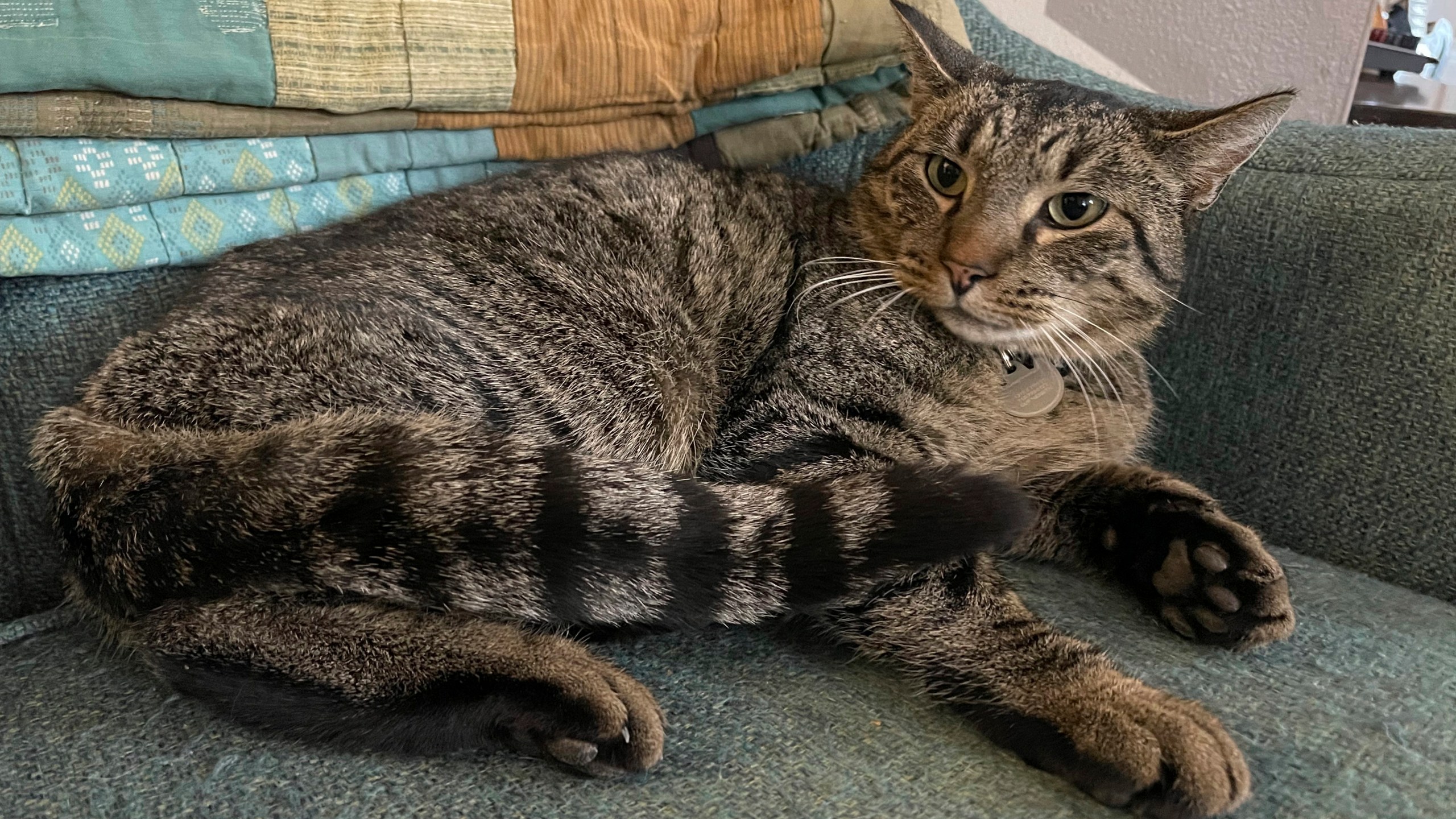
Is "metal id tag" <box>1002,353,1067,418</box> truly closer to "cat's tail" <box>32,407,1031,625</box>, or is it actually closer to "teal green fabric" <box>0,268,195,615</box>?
"cat's tail" <box>32,407,1031,625</box>

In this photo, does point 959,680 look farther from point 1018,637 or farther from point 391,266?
point 391,266

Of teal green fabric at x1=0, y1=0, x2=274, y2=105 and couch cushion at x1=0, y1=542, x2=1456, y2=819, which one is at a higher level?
teal green fabric at x1=0, y1=0, x2=274, y2=105

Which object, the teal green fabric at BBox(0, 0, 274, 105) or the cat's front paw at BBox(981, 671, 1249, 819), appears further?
the teal green fabric at BBox(0, 0, 274, 105)

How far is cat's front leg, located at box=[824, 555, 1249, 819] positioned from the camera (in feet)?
2.80

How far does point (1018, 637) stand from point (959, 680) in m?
0.09

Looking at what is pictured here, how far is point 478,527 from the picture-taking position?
868 mm

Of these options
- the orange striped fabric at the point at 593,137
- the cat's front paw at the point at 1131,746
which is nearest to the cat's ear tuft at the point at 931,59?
the orange striped fabric at the point at 593,137

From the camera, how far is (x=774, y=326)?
137 cm

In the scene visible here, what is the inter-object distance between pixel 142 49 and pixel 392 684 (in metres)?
0.90

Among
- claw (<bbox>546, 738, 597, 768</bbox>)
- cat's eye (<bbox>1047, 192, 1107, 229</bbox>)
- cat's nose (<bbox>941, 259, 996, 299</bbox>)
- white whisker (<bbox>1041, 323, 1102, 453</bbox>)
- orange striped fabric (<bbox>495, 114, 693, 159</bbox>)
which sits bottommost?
claw (<bbox>546, 738, 597, 768</bbox>)

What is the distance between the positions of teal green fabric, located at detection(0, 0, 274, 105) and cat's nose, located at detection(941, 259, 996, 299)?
0.99 meters

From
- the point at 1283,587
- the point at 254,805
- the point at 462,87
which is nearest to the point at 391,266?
the point at 462,87

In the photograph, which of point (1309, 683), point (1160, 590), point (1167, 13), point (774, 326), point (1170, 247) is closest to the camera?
point (1309, 683)

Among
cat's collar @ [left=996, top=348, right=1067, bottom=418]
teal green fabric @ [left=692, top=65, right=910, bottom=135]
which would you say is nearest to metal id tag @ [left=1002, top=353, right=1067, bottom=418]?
cat's collar @ [left=996, top=348, right=1067, bottom=418]
